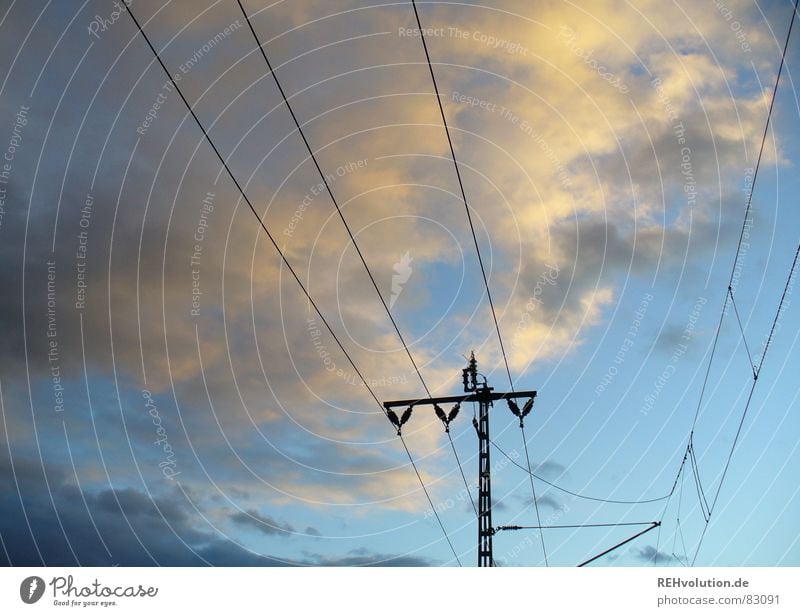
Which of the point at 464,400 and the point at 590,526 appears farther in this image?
the point at 590,526

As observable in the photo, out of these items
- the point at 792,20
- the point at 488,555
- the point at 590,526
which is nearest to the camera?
the point at 792,20

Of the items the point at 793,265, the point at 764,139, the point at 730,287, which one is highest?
the point at 764,139

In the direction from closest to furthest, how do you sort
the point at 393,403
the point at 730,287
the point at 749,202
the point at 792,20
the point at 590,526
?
the point at 792,20 → the point at 749,202 → the point at 730,287 → the point at 393,403 → the point at 590,526

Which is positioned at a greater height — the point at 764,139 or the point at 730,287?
the point at 764,139

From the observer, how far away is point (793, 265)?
49.2ft

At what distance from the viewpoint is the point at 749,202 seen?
1628 cm

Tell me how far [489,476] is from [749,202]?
38.0ft

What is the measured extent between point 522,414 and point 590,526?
5.51 meters

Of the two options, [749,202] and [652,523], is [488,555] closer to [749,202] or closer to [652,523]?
[652,523]
